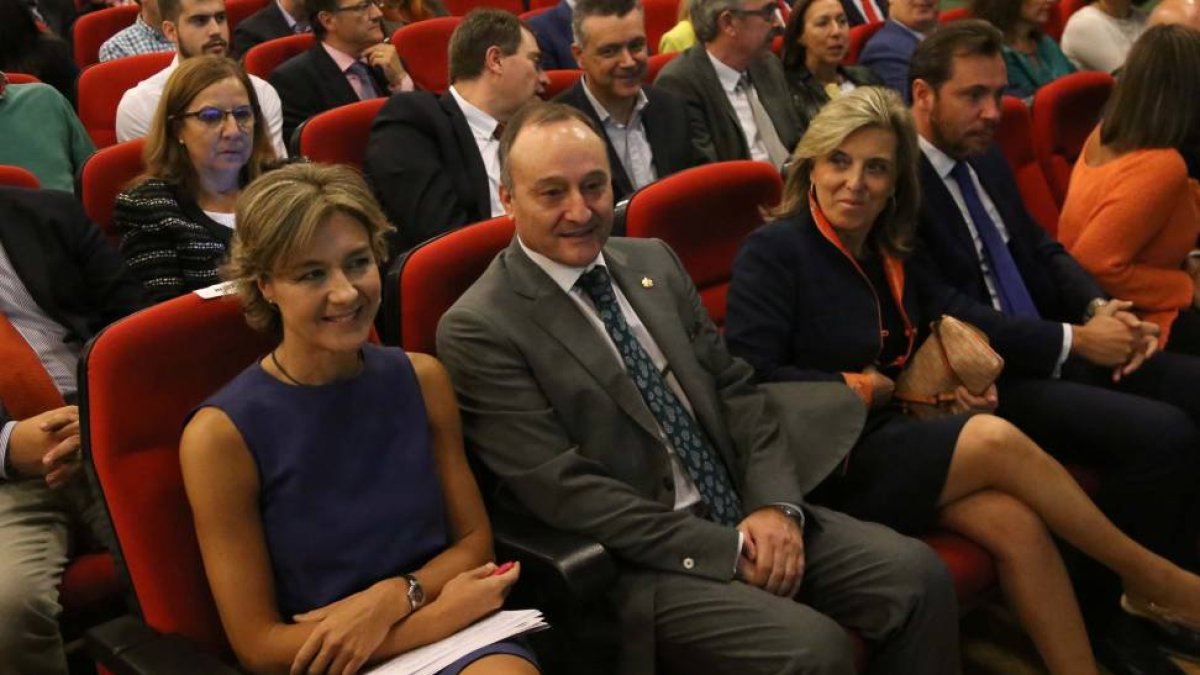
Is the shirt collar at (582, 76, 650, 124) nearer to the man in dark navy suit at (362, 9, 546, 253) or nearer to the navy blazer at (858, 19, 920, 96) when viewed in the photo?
the man in dark navy suit at (362, 9, 546, 253)

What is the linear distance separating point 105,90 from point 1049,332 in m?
2.61

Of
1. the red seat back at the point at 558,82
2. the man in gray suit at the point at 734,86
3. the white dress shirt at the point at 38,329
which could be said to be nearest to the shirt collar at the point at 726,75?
the man in gray suit at the point at 734,86

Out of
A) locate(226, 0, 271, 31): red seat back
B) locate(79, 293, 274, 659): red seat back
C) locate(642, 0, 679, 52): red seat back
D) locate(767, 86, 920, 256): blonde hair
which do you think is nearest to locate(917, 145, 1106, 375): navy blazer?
locate(767, 86, 920, 256): blonde hair

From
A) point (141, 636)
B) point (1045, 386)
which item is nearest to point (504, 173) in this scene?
point (141, 636)

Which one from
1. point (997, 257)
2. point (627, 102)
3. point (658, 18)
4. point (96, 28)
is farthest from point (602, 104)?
point (96, 28)

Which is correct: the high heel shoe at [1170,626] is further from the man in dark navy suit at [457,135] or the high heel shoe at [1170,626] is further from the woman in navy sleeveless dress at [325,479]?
the man in dark navy suit at [457,135]

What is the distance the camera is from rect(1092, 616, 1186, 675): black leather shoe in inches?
87.7

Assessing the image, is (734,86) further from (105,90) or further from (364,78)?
(105,90)

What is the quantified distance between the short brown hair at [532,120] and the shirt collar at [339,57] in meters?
1.75

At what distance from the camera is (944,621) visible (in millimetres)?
1854

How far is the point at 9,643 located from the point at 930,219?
1.76m

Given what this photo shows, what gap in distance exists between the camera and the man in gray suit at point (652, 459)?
5.77ft

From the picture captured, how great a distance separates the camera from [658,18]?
494 centimetres

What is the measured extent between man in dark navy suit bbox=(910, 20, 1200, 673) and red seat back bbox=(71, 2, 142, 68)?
302 centimetres
